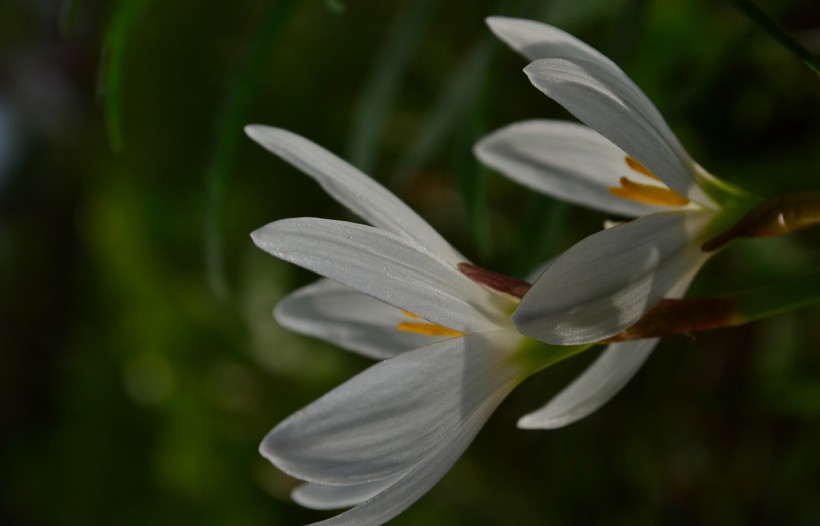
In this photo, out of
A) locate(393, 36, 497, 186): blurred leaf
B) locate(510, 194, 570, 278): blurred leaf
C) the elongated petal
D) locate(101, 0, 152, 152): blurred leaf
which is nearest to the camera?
the elongated petal

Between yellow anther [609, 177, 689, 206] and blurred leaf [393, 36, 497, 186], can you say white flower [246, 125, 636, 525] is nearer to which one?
yellow anther [609, 177, 689, 206]

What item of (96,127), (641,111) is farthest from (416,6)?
(96,127)

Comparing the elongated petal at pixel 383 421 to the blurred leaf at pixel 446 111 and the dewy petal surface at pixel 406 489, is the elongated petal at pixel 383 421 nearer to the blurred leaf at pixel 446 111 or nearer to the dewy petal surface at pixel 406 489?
the dewy petal surface at pixel 406 489

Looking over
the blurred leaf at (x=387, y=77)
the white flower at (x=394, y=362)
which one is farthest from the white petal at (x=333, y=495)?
the blurred leaf at (x=387, y=77)

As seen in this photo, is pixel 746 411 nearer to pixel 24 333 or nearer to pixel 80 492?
pixel 80 492

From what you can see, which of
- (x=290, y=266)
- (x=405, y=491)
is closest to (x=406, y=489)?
Answer: (x=405, y=491)

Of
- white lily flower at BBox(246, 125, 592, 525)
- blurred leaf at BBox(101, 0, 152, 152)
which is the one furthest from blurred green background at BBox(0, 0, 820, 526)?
white lily flower at BBox(246, 125, 592, 525)
